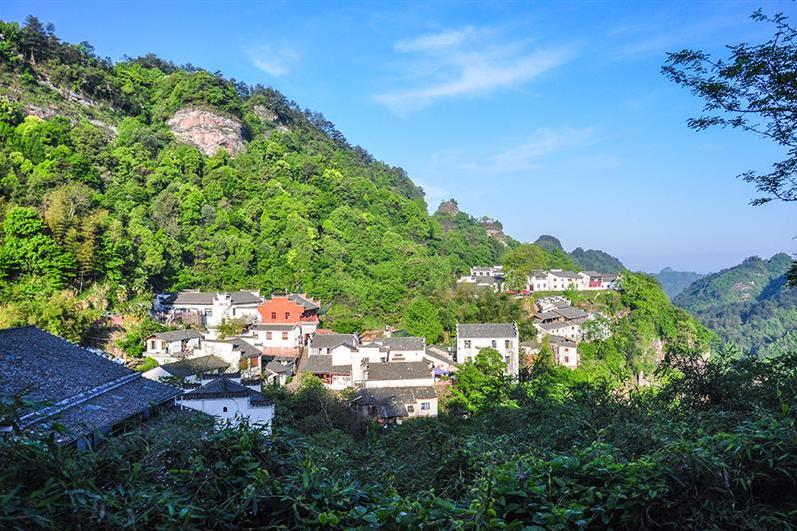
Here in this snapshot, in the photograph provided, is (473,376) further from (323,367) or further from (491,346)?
(323,367)

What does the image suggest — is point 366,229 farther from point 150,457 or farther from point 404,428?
point 150,457

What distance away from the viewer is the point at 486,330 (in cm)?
2498

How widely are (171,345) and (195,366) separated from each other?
259cm

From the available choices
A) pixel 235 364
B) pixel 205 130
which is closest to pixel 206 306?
pixel 235 364

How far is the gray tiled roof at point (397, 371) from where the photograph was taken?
19844 mm

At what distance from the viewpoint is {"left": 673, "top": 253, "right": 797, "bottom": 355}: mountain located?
62094 mm

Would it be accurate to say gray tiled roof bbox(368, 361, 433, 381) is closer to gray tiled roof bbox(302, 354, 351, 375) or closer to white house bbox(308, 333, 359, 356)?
gray tiled roof bbox(302, 354, 351, 375)

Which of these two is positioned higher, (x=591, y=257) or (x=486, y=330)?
(x=591, y=257)

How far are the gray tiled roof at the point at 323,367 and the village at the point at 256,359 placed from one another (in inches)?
1.8

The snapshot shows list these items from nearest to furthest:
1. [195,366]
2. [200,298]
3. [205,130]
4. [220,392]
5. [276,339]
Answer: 1. [220,392]
2. [195,366]
3. [276,339]
4. [200,298]
5. [205,130]

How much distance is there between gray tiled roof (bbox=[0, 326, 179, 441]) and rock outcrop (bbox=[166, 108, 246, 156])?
3720 cm

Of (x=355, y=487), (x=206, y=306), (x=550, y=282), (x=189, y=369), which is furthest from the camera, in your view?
(x=550, y=282)

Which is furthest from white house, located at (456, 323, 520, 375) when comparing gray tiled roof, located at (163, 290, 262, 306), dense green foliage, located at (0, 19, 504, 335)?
gray tiled roof, located at (163, 290, 262, 306)

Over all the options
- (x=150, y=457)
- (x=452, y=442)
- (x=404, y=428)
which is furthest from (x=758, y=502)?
(x=404, y=428)
